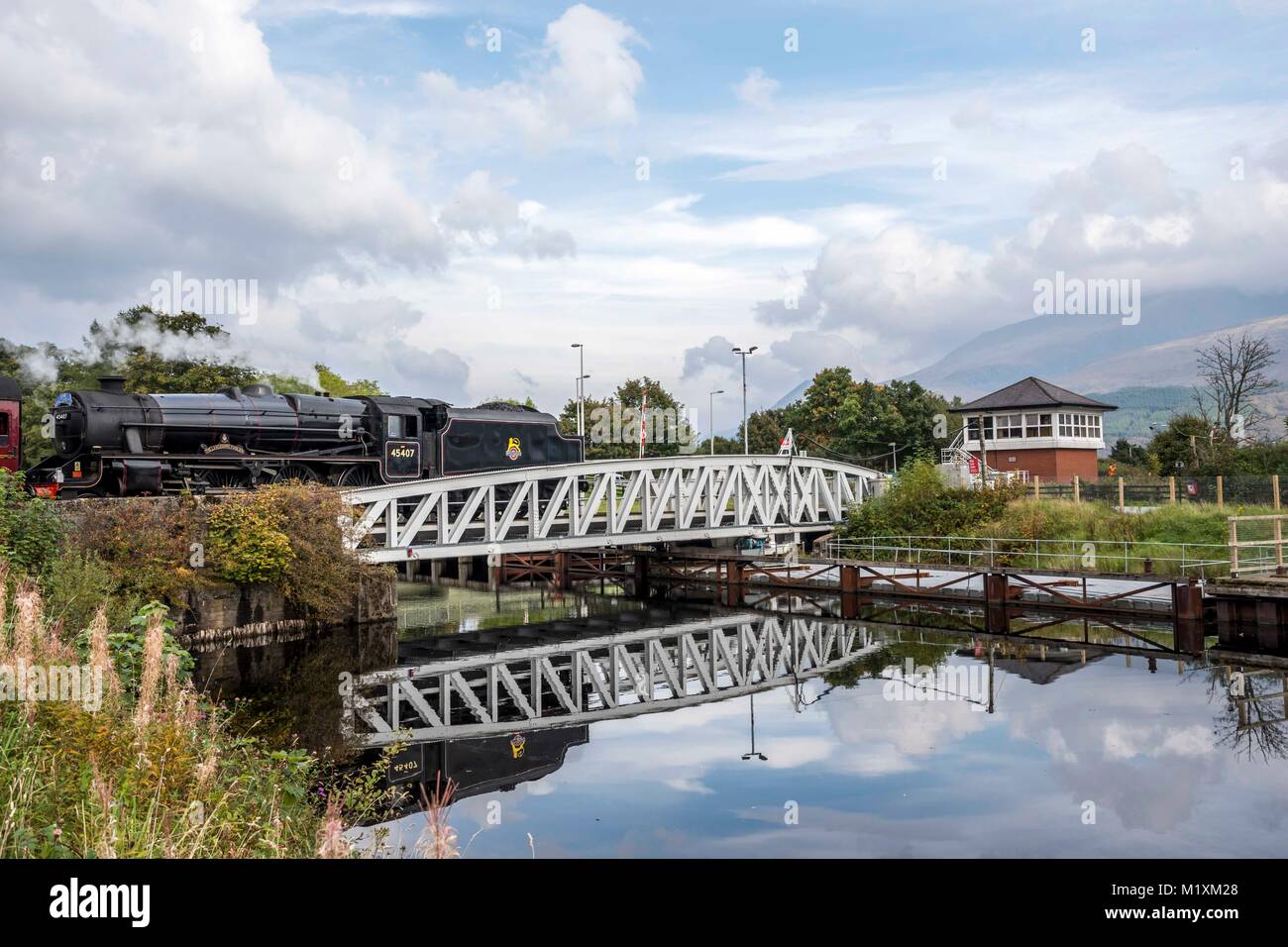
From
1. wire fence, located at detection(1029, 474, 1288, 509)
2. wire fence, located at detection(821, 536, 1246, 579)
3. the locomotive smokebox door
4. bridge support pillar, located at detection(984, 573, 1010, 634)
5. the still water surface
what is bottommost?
the still water surface

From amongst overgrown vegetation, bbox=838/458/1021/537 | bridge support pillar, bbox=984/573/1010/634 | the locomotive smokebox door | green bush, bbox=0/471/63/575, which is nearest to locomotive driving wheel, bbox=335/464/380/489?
the locomotive smokebox door

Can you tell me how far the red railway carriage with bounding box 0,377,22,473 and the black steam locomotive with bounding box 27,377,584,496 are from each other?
3.46 feet

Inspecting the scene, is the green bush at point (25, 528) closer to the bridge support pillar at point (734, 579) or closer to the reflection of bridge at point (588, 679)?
the reflection of bridge at point (588, 679)

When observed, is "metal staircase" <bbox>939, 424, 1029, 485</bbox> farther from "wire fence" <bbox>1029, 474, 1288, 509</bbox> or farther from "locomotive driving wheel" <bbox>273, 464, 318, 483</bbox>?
"locomotive driving wheel" <bbox>273, 464, 318, 483</bbox>

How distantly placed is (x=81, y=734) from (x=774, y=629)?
2466cm

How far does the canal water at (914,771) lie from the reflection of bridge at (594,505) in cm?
674

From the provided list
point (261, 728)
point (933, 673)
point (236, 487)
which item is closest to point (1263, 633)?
point (933, 673)

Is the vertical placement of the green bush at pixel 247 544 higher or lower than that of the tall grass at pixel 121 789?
higher

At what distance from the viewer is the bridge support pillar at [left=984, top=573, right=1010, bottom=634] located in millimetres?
30969

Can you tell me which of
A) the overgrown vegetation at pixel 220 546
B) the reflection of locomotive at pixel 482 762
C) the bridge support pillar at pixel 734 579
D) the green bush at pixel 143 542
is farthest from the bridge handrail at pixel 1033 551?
the green bush at pixel 143 542

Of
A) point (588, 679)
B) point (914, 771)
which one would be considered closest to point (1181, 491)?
point (588, 679)

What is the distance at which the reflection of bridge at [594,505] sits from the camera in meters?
30.6
